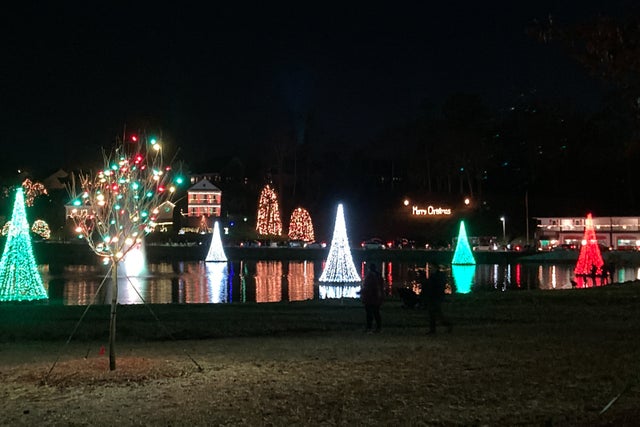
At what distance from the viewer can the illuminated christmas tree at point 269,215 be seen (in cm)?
9662

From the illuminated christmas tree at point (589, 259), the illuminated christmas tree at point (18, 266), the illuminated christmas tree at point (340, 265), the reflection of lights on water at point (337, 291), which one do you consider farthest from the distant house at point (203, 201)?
the illuminated christmas tree at point (18, 266)

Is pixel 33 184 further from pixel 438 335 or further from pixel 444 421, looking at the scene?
pixel 444 421

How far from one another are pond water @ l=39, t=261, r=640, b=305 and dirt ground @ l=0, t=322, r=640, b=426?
1512cm

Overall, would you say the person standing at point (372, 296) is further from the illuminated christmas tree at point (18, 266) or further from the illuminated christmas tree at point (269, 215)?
the illuminated christmas tree at point (269, 215)

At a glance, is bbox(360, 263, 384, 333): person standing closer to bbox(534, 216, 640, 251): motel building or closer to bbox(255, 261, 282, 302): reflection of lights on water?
bbox(255, 261, 282, 302): reflection of lights on water

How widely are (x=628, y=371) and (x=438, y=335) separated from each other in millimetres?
6263

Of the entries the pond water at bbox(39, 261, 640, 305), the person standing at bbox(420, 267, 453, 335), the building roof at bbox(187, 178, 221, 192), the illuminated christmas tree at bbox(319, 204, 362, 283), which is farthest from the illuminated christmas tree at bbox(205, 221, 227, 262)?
the person standing at bbox(420, 267, 453, 335)

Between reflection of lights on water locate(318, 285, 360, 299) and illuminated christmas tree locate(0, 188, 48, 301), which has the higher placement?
illuminated christmas tree locate(0, 188, 48, 301)

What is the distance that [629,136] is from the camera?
41.6 ft

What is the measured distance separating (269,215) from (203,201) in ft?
60.9

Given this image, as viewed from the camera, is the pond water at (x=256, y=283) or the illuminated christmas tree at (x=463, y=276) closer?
the pond water at (x=256, y=283)

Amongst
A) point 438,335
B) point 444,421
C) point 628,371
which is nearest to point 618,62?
point 628,371

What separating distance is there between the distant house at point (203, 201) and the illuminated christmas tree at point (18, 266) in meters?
81.1

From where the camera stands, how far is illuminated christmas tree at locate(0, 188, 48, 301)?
30141mm
